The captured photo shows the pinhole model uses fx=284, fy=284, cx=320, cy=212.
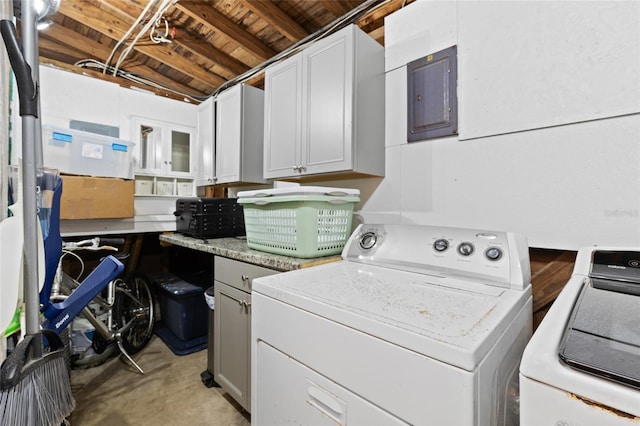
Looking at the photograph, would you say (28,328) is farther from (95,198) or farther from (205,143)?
(205,143)

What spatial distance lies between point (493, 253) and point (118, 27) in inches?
122

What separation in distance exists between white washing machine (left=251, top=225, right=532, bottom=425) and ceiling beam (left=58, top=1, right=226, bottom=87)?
2572mm

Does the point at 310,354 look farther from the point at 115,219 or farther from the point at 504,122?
the point at 115,219

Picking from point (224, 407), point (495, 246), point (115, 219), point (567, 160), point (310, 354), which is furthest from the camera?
point (115, 219)

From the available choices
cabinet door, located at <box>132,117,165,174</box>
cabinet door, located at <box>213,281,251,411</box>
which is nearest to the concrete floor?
cabinet door, located at <box>213,281,251,411</box>

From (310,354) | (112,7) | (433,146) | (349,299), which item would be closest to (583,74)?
(433,146)

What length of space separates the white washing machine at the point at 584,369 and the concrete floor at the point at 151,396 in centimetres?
169

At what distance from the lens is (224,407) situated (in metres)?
1.76

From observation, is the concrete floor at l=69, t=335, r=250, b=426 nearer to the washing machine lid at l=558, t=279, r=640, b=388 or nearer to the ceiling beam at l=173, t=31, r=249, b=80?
the washing machine lid at l=558, t=279, r=640, b=388

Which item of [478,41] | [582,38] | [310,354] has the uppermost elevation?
[478,41]

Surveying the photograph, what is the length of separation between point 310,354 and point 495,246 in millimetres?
764

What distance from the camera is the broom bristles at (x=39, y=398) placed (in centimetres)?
77

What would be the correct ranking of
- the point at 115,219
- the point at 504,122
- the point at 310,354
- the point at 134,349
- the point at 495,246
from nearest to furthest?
the point at 310,354
the point at 495,246
the point at 504,122
the point at 134,349
the point at 115,219

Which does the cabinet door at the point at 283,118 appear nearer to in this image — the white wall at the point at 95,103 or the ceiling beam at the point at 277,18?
the ceiling beam at the point at 277,18
